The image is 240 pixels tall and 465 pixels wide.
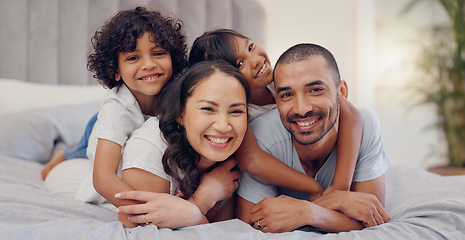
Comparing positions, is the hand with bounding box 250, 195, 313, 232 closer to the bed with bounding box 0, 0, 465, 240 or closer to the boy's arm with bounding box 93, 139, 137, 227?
the bed with bounding box 0, 0, 465, 240

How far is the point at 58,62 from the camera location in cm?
270

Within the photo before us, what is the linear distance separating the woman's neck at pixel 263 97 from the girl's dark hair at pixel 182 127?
361 millimetres

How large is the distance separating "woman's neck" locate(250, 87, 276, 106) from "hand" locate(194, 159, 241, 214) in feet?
1.25

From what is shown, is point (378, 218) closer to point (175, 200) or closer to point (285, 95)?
point (285, 95)

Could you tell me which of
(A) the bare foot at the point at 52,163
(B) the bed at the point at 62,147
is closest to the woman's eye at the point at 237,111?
(B) the bed at the point at 62,147

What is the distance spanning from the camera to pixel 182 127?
4.20 feet

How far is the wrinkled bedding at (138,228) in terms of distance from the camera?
956 millimetres

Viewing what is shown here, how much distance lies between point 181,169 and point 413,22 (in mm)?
2781

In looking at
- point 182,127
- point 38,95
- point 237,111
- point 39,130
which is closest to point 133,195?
point 182,127

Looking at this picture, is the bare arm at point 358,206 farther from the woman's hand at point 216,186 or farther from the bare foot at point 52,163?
the bare foot at point 52,163

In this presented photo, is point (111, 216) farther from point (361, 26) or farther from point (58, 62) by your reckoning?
point (361, 26)

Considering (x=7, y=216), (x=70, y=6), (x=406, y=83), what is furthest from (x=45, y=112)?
(x=406, y=83)

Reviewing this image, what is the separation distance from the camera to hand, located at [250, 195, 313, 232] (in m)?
1.12

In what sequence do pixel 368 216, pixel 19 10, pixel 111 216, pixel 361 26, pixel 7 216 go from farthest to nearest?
pixel 361 26 < pixel 19 10 < pixel 111 216 < pixel 368 216 < pixel 7 216
